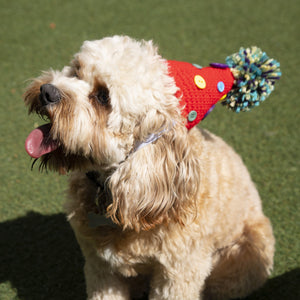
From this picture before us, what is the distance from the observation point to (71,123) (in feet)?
5.57

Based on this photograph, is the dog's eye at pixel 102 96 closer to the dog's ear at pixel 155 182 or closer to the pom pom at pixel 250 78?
the dog's ear at pixel 155 182

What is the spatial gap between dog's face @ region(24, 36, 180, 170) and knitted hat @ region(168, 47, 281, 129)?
0.27 feet

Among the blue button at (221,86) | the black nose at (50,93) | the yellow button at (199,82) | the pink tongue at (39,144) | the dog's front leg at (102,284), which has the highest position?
the black nose at (50,93)

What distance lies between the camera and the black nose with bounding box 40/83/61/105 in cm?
173

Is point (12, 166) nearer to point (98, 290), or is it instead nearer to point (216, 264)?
point (98, 290)

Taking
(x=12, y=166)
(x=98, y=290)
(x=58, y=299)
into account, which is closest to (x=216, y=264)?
(x=98, y=290)

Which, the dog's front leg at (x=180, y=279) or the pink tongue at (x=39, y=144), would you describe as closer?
the pink tongue at (x=39, y=144)

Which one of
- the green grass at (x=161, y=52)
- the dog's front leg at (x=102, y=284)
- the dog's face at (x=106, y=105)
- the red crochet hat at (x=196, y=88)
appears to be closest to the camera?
the dog's face at (x=106, y=105)

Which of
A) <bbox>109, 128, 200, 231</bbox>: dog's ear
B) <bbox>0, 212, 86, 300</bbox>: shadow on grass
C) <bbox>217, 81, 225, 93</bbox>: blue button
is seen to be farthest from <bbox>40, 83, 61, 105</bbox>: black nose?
<bbox>0, 212, 86, 300</bbox>: shadow on grass

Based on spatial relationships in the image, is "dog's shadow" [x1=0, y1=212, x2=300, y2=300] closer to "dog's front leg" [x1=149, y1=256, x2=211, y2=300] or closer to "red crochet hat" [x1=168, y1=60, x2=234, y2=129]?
"dog's front leg" [x1=149, y1=256, x2=211, y2=300]

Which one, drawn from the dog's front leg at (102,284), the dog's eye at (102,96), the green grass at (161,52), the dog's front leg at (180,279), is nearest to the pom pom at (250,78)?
the dog's eye at (102,96)

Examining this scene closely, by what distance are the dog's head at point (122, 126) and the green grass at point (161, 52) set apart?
0.99 metres

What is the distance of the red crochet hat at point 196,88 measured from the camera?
1.81 meters

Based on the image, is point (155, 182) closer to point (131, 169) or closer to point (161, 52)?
point (131, 169)
